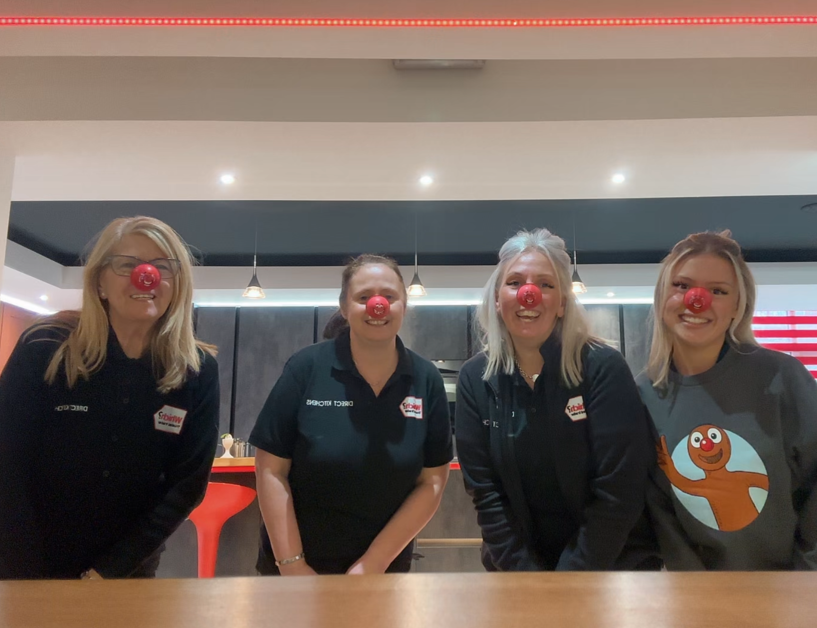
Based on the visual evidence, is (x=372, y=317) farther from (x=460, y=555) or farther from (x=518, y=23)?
(x=460, y=555)

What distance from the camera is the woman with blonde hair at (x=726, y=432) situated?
1366 millimetres

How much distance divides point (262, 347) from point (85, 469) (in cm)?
579

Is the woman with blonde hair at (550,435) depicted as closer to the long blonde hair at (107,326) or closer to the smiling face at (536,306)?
the smiling face at (536,306)

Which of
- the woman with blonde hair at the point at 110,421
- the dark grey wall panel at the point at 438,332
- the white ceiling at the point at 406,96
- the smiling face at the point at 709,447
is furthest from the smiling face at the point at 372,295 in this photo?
the dark grey wall panel at the point at 438,332

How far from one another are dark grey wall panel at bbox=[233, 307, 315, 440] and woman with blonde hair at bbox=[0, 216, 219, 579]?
18.0 ft

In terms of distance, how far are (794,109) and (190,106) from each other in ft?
10.6

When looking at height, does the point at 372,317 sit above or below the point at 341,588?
above

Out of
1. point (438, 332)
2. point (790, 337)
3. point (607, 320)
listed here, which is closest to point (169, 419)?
point (438, 332)

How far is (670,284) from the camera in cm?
160

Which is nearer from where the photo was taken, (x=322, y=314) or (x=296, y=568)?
(x=296, y=568)

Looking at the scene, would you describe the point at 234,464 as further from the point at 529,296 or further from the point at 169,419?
the point at 529,296

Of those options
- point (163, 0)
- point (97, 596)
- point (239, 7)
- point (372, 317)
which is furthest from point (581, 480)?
point (163, 0)

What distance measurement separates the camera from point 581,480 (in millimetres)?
1501

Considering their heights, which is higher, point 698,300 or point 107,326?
point 698,300
